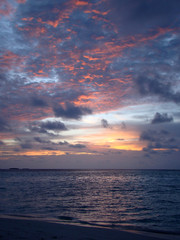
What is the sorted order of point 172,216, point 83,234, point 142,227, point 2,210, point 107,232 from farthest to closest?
point 2,210 < point 172,216 < point 142,227 < point 107,232 < point 83,234

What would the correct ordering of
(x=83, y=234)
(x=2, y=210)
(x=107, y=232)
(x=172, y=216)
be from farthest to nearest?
(x=2, y=210)
(x=172, y=216)
(x=107, y=232)
(x=83, y=234)

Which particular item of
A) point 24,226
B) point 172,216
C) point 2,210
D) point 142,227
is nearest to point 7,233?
point 24,226

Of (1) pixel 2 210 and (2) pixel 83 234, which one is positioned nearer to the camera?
(2) pixel 83 234

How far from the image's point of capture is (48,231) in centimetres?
1241

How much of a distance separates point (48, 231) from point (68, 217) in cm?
669

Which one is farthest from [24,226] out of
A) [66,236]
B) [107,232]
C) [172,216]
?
[172,216]

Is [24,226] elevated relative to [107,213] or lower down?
elevated

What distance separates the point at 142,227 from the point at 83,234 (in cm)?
602

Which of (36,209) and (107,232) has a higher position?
(107,232)

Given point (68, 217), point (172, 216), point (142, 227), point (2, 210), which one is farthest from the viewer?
point (2, 210)

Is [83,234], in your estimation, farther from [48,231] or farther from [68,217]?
[68,217]

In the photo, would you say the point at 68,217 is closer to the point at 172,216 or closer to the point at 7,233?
the point at 7,233

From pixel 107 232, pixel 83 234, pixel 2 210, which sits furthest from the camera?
pixel 2 210

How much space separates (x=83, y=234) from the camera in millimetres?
12148
